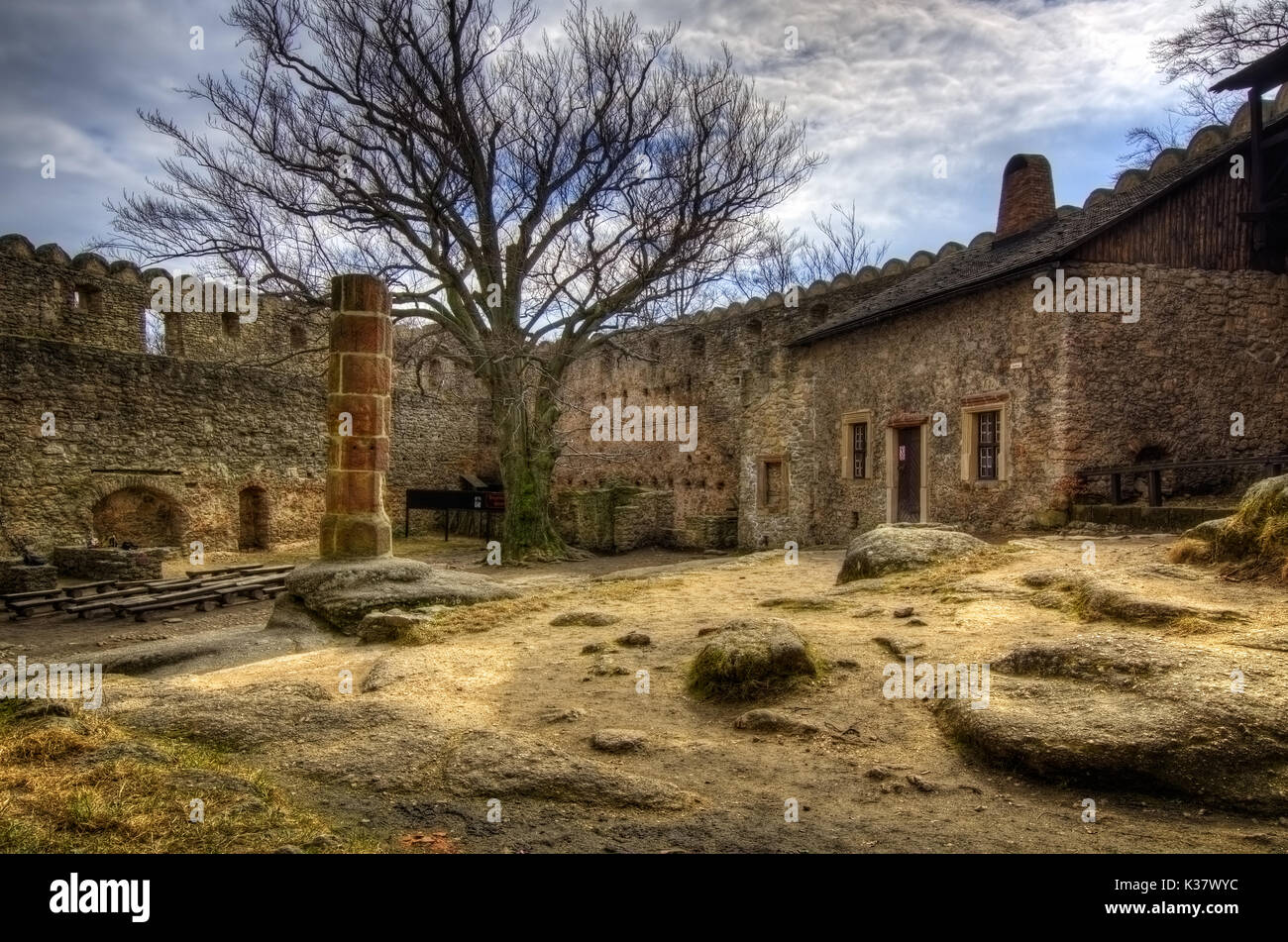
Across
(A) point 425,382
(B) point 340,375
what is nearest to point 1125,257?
(B) point 340,375

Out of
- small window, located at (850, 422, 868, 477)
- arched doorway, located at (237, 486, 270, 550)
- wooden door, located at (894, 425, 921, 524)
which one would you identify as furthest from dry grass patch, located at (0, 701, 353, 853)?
arched doorway, located at (237, 486, 270, 550)

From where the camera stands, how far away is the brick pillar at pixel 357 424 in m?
10.3

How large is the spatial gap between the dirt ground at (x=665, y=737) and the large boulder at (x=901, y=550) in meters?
0.99

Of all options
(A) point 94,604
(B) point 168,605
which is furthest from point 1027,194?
(A) point 94,604

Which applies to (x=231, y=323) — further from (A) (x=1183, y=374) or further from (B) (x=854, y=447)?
(A) (x=1183, y=374)

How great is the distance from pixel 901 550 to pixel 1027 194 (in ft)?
36.4

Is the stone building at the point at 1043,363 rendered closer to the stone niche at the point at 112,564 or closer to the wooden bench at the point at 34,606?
the stone niche at the point at 112,564

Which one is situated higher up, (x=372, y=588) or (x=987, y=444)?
(x=987, y=444)

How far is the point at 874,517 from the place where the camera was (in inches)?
725

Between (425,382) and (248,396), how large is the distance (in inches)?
334

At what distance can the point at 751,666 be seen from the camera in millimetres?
5320

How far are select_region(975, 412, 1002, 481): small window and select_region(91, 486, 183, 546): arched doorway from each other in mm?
16902

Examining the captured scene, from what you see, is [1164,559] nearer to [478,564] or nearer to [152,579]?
[478,564]

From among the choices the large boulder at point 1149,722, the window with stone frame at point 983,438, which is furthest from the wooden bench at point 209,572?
the large boulder at point 1149,722
